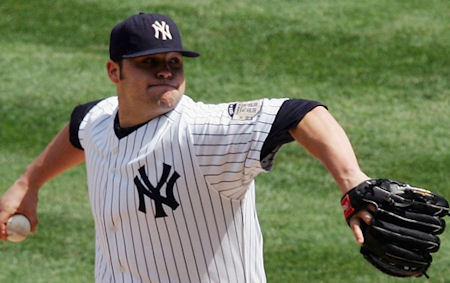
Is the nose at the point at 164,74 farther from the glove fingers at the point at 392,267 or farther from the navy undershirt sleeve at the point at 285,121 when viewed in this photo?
the glove fingers at the point at 392,267

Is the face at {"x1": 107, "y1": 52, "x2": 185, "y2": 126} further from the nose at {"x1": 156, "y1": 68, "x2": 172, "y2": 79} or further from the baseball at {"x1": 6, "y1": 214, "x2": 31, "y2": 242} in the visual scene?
the baseball at {"x1": 6, "y1": 214, "x2": 31, "y2": 242}

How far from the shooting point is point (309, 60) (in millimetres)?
7824

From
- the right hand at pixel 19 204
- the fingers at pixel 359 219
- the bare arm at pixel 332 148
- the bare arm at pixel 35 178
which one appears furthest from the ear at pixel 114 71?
the fingers at pixel 359 219

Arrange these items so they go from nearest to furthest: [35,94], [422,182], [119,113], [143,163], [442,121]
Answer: [143,163], [119,113], [422,182], [442,121], [35,94]

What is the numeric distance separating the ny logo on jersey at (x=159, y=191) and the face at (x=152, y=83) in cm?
24

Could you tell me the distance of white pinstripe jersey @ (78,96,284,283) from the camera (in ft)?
10.6

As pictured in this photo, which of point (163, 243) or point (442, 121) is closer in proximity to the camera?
point (163, 243)

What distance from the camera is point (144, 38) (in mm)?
3400

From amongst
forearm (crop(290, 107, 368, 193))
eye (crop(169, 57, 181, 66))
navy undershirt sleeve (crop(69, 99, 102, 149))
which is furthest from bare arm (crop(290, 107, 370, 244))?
navy undershirt sleeve (crop(69, 99, 102, 149))

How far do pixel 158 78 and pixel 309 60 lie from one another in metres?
4.57

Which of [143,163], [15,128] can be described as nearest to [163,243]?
[143,163]

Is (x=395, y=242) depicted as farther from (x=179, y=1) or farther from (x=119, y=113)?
(x=179, y=1)

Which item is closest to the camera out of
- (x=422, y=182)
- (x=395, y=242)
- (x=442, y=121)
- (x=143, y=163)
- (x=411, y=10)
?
(x=395, y=242)

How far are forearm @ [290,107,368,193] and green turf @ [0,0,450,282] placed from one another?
3.03 meters
